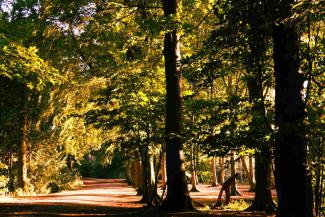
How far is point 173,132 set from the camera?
41.6 ft

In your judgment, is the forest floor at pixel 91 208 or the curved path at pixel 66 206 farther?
the curved path at pixel 66 206

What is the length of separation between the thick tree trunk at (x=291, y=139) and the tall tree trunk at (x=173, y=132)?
18.5 feet

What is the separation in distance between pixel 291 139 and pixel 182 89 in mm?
10925

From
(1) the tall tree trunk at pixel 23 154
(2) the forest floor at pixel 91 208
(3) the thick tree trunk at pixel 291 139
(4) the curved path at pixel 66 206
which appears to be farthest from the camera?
(1) the tall tree trunk at pixel 23 154

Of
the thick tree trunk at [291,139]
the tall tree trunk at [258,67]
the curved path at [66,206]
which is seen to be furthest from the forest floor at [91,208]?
the thick tree trunk at [291,139]

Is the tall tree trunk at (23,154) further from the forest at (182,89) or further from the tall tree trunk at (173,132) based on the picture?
the tall tree trunk at (173,132)

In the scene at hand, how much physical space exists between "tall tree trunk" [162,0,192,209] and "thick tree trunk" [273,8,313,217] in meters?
5.63

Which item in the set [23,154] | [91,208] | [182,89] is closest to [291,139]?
[182,89]

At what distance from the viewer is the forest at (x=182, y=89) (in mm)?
6715

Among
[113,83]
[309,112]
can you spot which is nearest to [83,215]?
[113,83]

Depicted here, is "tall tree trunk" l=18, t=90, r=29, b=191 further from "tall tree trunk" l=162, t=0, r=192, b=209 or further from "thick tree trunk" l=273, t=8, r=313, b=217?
"thick tree trunk" l=273, t=8, r=313, b=217

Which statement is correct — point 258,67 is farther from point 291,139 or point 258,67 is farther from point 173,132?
point 173,132

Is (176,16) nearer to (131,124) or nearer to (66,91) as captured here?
(131,124)

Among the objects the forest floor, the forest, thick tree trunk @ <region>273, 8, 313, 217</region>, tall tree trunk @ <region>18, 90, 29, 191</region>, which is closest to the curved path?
the forest floor
